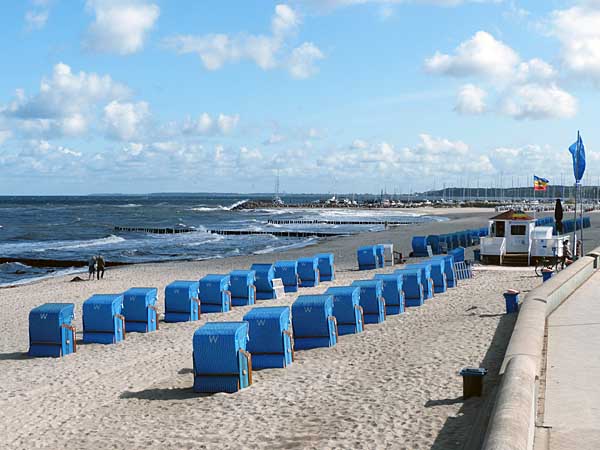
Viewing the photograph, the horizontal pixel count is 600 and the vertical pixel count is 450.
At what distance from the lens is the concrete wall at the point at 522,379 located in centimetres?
638

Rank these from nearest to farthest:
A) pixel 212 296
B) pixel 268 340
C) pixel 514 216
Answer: pixel 268 340 < pixel 212 296 < pixel 514 216

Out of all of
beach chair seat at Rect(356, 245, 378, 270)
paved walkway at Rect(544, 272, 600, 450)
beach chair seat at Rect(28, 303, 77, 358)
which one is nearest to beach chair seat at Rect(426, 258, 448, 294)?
paved walkway at Rect(544, 272, 600, 450)

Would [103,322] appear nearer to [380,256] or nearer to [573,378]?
[573,378]

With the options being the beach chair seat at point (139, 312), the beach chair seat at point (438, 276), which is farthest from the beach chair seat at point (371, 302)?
the beach chair seat at point (438, 276)

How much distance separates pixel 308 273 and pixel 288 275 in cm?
182

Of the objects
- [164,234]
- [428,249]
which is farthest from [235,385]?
[164,234]

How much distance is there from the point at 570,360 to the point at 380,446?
382 centimetres

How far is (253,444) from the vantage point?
29.0 feet

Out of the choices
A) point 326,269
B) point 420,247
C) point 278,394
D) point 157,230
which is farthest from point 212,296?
point 157,230

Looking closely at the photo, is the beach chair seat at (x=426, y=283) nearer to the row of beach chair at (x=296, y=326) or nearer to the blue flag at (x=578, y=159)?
the row of beach chair at (x=296, y=326)

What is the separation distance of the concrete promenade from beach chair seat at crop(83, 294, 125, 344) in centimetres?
966

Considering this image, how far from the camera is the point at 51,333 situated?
15.8 meters

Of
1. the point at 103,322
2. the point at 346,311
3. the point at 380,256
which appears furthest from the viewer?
the point at 380,256

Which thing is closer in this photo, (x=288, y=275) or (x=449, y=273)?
(x=449, y=273)
